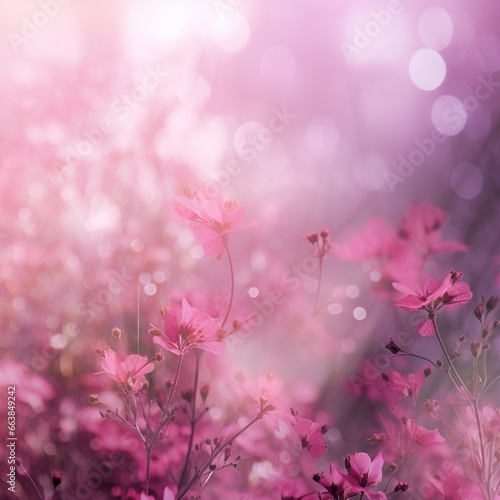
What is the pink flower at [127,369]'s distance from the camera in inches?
17.2

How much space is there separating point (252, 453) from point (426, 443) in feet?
0.72

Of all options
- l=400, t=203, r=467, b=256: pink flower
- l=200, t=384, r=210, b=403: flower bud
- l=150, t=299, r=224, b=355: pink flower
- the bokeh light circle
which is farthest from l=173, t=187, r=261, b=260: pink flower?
the bokeh light circle

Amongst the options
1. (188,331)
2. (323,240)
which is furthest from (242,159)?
(188,331)

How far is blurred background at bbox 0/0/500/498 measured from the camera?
0.60m

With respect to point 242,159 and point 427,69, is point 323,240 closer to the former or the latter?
point 242,159

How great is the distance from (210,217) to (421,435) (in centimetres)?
35

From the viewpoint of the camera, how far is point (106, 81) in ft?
2.12

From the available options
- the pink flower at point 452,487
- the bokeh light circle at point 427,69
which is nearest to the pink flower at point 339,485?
the pink flower at point 452,487

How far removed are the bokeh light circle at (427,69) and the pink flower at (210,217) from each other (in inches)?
16.2

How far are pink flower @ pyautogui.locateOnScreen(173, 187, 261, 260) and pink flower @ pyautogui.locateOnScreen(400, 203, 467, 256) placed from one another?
0.93ft

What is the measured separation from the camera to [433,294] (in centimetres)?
44

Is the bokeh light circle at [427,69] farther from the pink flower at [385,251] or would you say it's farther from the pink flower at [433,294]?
the pink flower at [433,294]

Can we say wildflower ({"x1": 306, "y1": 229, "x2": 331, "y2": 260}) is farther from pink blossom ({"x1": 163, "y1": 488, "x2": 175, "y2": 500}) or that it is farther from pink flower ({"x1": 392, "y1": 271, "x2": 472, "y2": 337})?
pink blossom ({"x1": 163, "y1": 488, "x2": 175, "y2": 500})

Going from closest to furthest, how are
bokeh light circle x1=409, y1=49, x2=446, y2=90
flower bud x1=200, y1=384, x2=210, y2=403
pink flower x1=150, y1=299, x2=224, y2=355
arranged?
1. pink flower x1=150, y1=299, x2=224, y2=355
2. flower bud x1=200, y1=384, x2=210, y2=403
3. bokeh light circle x1=409, y1=49, x2=446, y2=90
